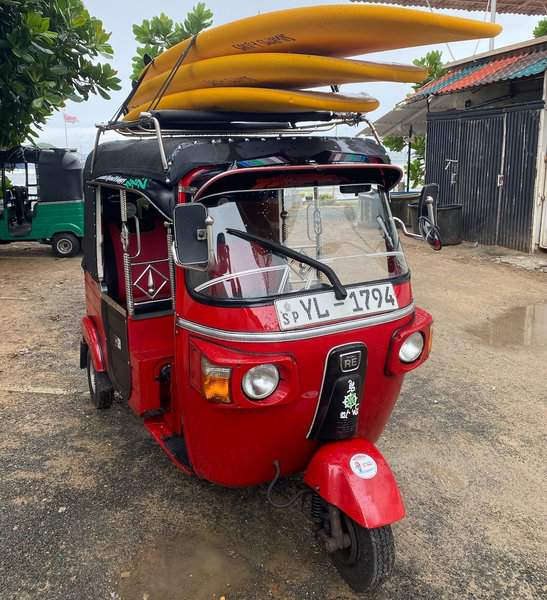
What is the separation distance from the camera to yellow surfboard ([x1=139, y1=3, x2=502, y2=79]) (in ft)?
8.51

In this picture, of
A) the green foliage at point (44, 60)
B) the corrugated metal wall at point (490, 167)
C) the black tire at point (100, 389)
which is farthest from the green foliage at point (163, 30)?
the black tire at point (100, 389)

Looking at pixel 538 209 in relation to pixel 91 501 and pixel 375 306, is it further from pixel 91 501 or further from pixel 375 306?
pixel 91 501

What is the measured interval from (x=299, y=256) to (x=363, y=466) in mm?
1017

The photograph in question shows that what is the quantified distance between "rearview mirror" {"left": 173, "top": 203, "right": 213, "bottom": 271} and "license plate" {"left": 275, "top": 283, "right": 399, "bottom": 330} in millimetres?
425

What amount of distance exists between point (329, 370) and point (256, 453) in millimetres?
568

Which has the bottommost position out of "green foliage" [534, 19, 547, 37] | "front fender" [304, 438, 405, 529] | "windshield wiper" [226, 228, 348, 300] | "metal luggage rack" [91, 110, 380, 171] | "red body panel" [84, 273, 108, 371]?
"front fender" [304, 438, 405, 529]

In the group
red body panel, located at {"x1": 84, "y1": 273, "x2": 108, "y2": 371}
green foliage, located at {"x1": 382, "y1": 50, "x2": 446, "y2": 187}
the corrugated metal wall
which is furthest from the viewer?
green foliage, located at {"x1": 382, "y1": 50, "x2": 446, "y2": 187}

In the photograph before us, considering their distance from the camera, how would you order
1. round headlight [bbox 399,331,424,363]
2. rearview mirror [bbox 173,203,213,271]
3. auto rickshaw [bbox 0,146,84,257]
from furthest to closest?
auto rickshaw [bbox 0,146,84,257] < round headlight [bbox 399,331,424,363] < rearview mirror [bbox 173,203,213,271]

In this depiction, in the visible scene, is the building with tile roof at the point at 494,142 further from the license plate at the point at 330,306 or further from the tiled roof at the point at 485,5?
the license plate at the point at 330,306

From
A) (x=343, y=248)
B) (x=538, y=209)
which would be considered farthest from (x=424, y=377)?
(x=538, y=209)

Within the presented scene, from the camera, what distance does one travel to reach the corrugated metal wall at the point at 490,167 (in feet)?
34.1

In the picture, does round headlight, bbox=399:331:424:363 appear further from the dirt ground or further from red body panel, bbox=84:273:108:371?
red body panel, bbox=84:273:108:371

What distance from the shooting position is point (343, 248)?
2955mm

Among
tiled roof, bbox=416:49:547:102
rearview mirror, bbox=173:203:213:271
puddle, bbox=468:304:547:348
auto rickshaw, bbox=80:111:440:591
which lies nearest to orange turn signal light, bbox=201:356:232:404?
auto rickshaw, bbox=80:111:440:591
